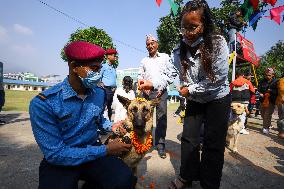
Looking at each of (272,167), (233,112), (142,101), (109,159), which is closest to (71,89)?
(109,159)

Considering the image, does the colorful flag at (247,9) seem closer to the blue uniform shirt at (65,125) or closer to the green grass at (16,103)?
the blue uniform shirt at (65,125)

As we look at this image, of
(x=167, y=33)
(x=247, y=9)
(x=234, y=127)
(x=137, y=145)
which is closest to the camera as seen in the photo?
(x=137, y=145)

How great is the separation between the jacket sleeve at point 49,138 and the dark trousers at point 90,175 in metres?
0.13

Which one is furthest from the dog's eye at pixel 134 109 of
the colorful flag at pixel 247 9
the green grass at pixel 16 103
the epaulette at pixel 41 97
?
the green grass at pixel 16 103

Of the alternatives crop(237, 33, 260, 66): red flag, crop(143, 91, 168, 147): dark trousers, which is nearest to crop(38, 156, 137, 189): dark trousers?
crop(143, 91, 168, 147): dark trousers

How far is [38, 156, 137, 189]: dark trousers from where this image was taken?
2.50m

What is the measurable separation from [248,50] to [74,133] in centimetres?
1256

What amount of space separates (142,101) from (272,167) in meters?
3.34

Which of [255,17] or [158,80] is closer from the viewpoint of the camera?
[158,80]

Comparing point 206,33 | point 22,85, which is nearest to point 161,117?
point 206,33

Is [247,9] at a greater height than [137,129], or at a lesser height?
greater

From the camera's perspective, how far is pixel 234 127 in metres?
7.06

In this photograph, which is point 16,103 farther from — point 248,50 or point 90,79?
point 90,79

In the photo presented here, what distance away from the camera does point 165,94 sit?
6.09 m
